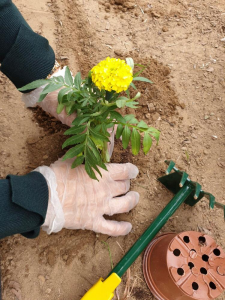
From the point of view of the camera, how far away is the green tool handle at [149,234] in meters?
1.42

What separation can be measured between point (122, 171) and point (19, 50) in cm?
84

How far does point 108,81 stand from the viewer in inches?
39.1

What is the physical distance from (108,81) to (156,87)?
99 centimetres

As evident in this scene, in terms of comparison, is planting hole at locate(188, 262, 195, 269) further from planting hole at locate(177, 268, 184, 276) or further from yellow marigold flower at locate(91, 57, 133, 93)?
yellow marigold flower at locate(91, 57, 133, 93)

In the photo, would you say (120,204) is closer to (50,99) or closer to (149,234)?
(149,234)

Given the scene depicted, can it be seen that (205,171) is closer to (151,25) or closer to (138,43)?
(138,43)

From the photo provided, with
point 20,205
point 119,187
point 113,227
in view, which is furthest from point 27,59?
point 113,227

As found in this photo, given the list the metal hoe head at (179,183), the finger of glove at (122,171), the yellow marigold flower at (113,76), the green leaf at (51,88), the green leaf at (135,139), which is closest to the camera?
the yellow marigold flower at (113,76)

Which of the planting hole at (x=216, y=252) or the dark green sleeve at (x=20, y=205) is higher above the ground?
the dark green sleeve at (x=20, y=205)

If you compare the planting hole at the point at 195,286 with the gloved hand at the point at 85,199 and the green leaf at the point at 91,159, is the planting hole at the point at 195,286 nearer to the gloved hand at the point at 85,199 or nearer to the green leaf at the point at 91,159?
the gloved hand at the point at 85,199

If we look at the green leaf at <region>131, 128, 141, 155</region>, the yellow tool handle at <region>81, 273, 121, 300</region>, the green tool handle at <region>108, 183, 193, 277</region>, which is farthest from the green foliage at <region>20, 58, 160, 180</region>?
the yellow tool handle at <region>81, 273, 121, 300</region>

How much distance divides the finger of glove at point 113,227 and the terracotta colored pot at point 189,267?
0.71 feet

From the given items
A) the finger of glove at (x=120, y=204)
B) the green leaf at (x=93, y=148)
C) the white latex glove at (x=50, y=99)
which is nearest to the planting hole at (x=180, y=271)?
the finger of glove at (x=120, y=204)

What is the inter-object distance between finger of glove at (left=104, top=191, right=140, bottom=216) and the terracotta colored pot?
280mm
